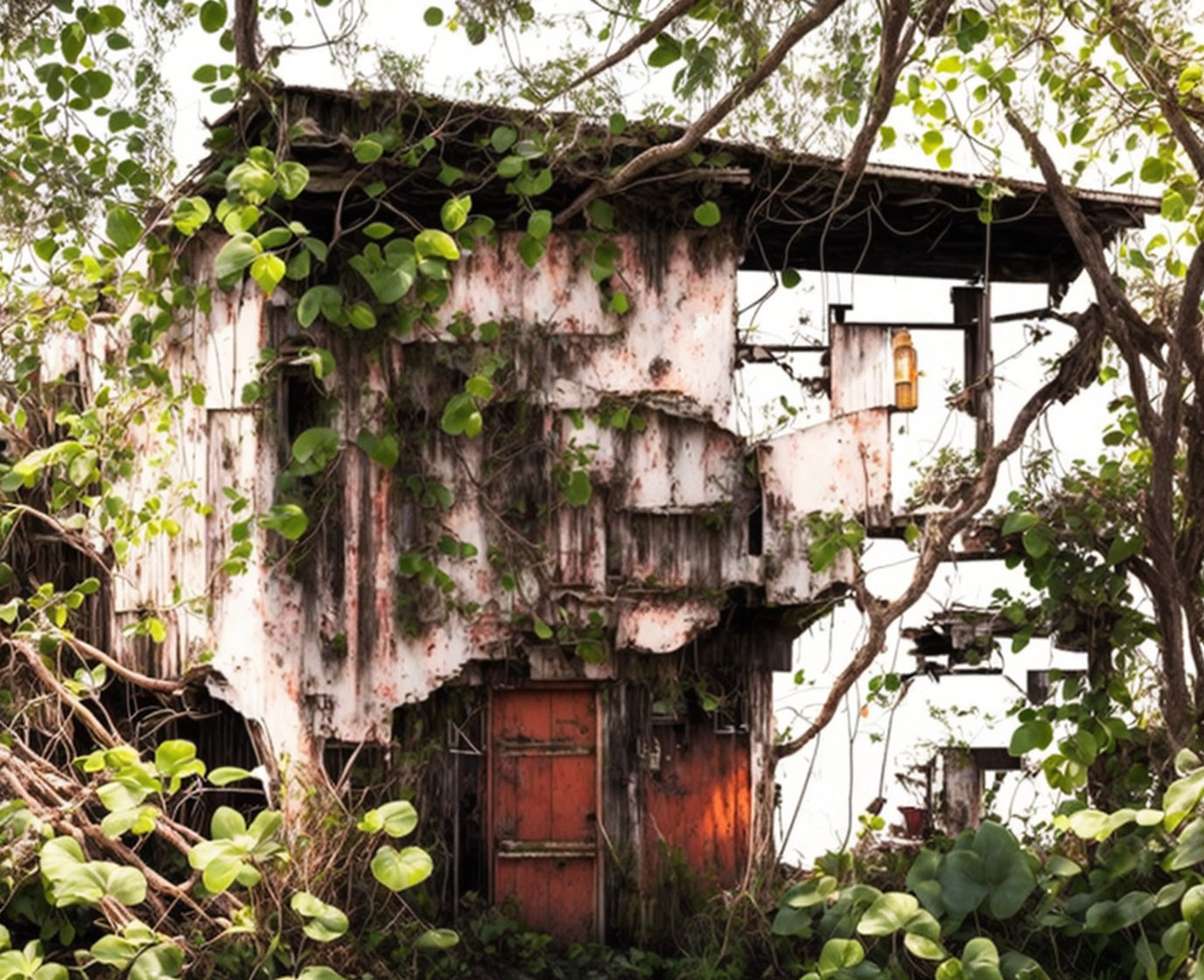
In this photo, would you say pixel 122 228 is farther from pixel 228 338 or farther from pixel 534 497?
pixel 534 497

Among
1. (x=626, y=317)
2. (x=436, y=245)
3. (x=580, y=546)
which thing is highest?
(x=436, y=245)

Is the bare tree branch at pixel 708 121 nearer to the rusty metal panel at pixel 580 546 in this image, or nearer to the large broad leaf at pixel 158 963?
the rusty metal panel at pixel 580 546

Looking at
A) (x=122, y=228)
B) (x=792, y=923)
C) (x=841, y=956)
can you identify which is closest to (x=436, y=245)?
(x=122, y=228)

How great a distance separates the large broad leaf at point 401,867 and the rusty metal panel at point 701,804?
289 centimetres

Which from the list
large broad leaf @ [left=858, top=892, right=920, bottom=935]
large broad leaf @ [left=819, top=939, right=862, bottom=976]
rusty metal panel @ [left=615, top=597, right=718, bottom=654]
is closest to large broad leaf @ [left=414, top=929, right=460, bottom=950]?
large broad leaf @ [left=819, top=939, right=862, bottom=976]

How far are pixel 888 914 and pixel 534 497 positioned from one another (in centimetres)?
363

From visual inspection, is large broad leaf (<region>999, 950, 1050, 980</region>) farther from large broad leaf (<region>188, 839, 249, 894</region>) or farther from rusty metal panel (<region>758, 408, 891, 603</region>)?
large broad leaf (<region>188, 839, 249, 894</region>)

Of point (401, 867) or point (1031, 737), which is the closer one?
point (401, 867)

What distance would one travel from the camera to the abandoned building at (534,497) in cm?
1088

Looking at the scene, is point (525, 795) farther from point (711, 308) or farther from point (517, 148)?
point (517, 148)

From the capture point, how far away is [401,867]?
899 centimetres

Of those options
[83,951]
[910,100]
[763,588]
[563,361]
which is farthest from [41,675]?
[910,100]

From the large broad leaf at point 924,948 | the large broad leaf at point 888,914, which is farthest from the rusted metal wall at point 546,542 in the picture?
the large broad leaf at point 924,948

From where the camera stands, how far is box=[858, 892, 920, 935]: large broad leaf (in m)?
9.34
